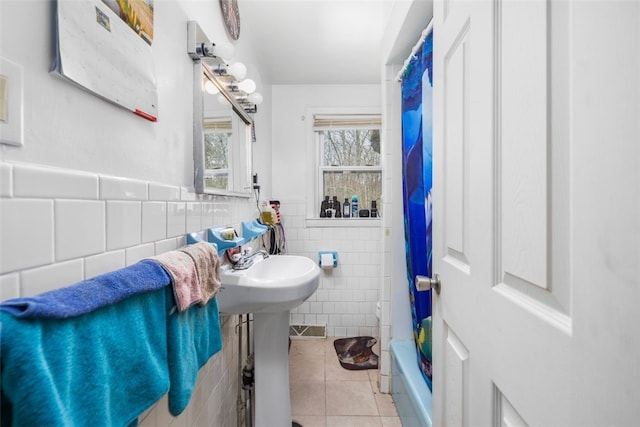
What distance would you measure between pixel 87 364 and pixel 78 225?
0.81ft

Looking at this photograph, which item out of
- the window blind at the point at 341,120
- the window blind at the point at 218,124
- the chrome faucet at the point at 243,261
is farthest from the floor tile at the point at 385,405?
the window blind at the point at 341,120

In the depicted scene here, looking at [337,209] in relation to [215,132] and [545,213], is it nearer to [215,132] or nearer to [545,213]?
[215,132]

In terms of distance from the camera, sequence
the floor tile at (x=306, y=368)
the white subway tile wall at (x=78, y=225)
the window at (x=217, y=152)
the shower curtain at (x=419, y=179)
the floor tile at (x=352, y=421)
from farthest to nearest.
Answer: the floor tile at (x=306, y=368), the floor tile at (x=352, y=421), the shower curtain at (x=419, y=179), the window at (x=217, y=152), the white subway tile wall at (x=78, y=225)

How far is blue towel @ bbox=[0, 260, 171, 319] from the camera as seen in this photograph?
33 centimetres

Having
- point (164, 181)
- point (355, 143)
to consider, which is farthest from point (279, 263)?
point (355, 143)

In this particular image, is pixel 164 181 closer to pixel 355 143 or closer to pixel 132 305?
pixel 132 305

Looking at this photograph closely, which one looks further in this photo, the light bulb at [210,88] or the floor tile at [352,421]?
the floor tile at [352,421]

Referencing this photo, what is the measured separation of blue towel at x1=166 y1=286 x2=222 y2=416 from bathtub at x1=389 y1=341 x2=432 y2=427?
Answer: 3.14ft

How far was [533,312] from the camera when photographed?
0.42 m

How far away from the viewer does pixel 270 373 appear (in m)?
1.28

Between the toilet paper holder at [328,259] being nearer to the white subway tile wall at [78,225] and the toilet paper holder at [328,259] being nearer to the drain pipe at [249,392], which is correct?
the drain pipe at [249,392]

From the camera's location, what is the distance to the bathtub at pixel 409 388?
1174 millimetres

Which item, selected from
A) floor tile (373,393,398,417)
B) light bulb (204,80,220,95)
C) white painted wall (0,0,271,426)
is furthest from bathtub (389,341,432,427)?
light bulb (204,80,220,95)

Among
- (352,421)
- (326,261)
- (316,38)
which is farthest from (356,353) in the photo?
(316,38)
